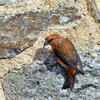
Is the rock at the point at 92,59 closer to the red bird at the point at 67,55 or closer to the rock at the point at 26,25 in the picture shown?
the red bird at the point at 67,55

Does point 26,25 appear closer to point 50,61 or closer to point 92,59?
point 50,61

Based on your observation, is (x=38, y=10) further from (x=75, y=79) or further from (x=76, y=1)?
(x=75, y=79)

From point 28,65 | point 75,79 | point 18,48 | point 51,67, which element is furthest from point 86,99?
point 18,48

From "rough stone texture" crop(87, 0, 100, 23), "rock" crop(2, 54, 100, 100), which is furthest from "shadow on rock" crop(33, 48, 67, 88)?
"rough stone texture" crop(87, 0, 100, 23)

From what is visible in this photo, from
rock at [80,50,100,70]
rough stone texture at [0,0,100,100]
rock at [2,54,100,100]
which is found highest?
rough stone texture at [0,0,100,100]

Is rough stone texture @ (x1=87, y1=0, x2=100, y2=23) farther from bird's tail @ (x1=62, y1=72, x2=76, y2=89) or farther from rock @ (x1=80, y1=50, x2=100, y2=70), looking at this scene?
bird's tail @ (x1=62, y1=72, x2=76, y2=89)

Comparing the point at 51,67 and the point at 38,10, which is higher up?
the point at 38,10
